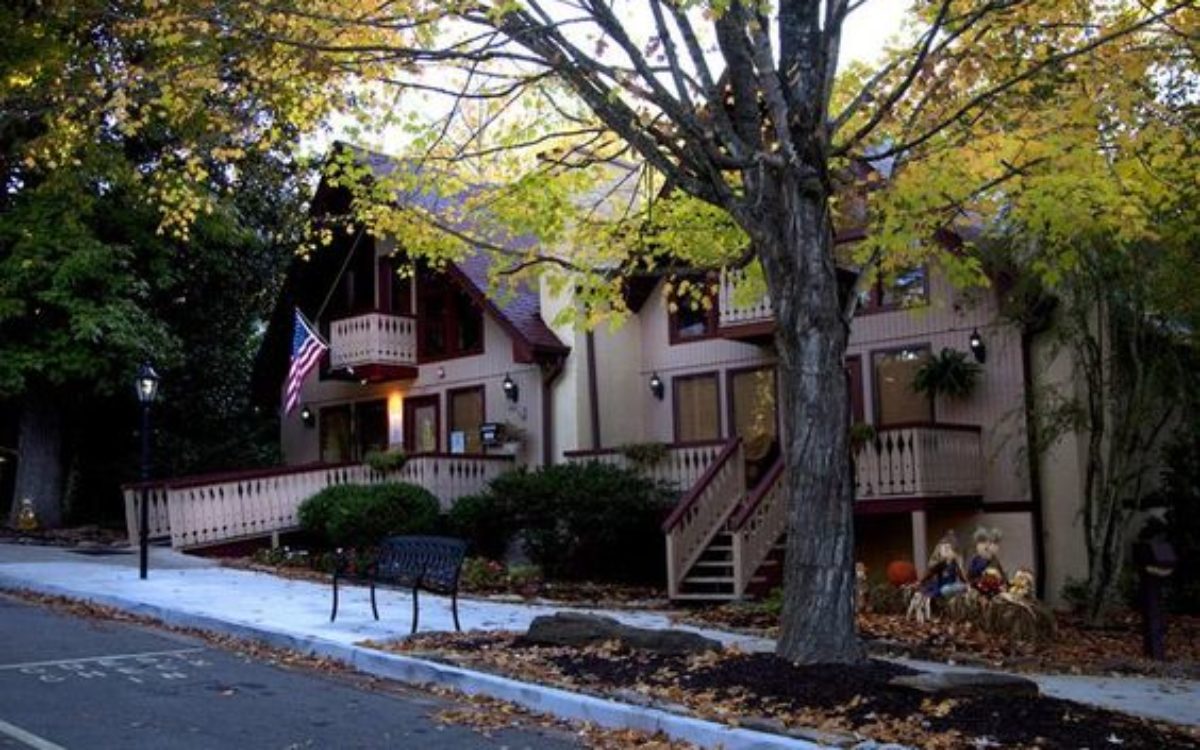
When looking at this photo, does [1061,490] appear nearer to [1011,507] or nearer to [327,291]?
[1011,507]

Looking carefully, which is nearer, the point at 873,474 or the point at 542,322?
the point at 873,474

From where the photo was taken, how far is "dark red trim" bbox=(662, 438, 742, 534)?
17480 mm

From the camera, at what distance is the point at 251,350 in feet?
102

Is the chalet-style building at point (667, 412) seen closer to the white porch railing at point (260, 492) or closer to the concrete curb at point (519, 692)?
the white porch railing at point (260, 492)

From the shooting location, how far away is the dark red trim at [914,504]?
704 inches

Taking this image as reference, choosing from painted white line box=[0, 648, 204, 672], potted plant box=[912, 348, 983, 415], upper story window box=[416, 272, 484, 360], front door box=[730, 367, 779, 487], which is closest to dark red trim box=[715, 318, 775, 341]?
front door box=[730, 367, 779, 487]

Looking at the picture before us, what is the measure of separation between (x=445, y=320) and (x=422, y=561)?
545 inches

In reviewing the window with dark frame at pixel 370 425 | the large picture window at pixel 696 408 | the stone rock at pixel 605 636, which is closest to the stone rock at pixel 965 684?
the stone rock at pixel 605 636

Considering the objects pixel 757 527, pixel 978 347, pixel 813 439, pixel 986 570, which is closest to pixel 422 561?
pixel 813 439

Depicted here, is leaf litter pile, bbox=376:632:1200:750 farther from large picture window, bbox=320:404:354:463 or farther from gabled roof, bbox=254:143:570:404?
large picture window, bbox=320:404:354:463

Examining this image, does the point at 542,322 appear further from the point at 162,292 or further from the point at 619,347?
the point at 162,292

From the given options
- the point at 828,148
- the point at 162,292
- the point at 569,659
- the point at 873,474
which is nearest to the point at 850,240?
the point at 873,474

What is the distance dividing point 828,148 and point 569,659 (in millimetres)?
4719

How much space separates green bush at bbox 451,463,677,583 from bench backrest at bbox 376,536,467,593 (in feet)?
20.4
